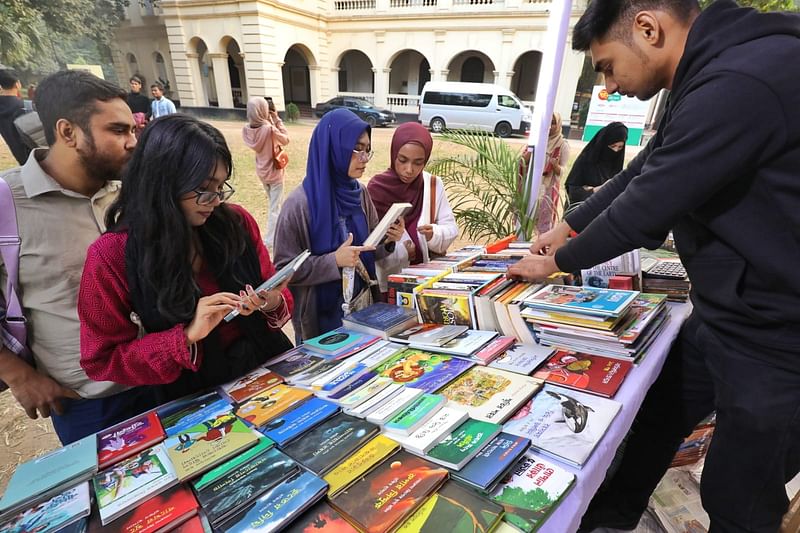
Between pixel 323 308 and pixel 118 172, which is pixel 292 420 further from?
pixel 118 172

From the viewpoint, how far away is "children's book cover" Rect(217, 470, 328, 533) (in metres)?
0.70

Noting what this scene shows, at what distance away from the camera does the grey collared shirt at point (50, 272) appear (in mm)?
1326

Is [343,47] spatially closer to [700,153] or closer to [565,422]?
[700,153]

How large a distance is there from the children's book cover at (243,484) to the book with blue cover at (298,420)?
60mm

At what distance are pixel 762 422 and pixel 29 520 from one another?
68.9 inches

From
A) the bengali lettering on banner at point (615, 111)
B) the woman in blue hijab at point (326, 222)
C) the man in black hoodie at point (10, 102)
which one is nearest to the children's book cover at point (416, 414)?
the woman in blue hijab at point (326, 222)

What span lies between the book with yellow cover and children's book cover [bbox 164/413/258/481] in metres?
0.25

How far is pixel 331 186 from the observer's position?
6.18 feet

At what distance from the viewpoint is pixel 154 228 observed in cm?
113

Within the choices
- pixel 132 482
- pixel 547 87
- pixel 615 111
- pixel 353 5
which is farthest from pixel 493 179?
pixel 353 5

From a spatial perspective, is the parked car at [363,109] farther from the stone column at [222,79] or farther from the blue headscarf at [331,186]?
the blue headscarf at [331,186]

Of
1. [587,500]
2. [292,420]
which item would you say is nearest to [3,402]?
[292,420]

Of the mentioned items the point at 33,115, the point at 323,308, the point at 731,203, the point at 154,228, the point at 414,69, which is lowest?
the point at 323,308

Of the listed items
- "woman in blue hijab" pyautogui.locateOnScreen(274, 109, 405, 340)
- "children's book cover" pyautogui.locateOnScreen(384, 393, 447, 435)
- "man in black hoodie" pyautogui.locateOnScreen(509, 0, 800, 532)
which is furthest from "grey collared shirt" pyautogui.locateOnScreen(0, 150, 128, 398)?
"man in black hoodie" pyautogui.locateOnScreen(509, 0, 800, 532)
